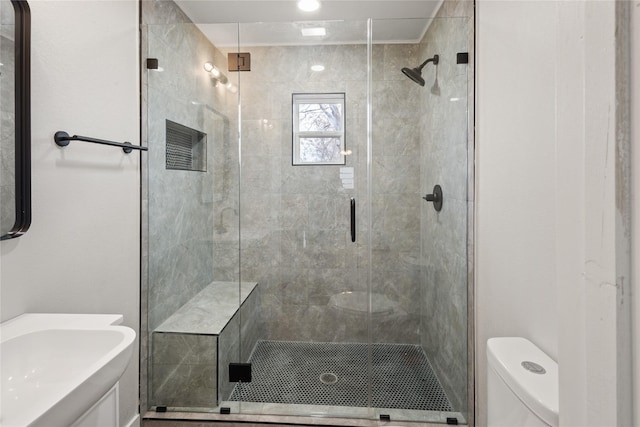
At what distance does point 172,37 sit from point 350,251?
5.53ft

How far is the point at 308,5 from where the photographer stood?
7.18ft

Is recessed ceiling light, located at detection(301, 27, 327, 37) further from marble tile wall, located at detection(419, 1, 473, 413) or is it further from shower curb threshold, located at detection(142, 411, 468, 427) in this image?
shower curb threshold, located at detection(142, 411, 468, 427)

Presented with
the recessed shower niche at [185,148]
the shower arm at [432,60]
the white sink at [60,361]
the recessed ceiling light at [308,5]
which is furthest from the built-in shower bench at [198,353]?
the recessed ceiling light at [308,5]

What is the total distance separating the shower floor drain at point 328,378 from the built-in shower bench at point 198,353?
1.58 ft

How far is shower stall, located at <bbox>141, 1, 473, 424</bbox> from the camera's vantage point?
1.87 metres

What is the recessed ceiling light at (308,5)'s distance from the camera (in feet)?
7.07

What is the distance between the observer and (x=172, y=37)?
195cm

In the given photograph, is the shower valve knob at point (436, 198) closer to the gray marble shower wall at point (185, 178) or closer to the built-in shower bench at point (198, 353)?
the gray marble shower wall at point (185, 178)

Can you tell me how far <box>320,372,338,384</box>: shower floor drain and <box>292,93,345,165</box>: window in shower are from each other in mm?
1300

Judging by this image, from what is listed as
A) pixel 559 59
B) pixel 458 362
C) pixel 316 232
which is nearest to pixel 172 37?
pixel 316 232

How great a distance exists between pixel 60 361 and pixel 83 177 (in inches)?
29.8

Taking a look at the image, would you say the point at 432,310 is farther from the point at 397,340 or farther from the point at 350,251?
the point at 350,251

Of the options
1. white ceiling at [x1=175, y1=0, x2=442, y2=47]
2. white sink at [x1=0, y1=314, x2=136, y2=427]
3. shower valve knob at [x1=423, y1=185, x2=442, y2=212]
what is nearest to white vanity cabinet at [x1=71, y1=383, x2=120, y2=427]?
white sink at [x1=0, y1=314, x2=136, y2=427]

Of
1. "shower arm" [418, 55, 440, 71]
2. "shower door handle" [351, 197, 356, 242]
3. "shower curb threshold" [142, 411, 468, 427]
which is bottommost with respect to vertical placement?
"shower curb threshold" [142, 411, 468, 427]
